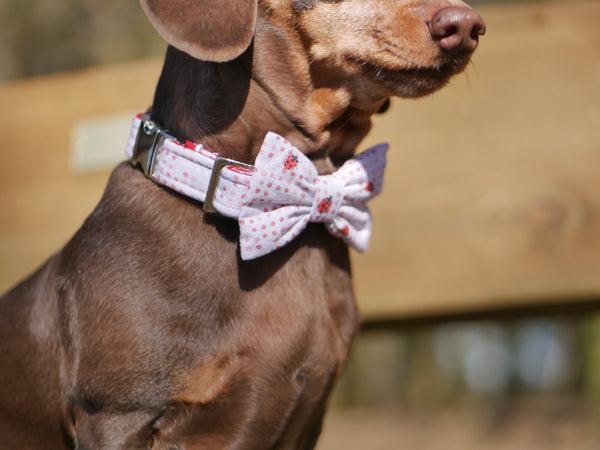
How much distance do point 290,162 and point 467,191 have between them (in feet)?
5.05

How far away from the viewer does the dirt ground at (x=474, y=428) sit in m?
3.49

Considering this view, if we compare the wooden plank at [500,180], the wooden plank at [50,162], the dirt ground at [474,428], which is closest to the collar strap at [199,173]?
the wooden plank at [500,180]

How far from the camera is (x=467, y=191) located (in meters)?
3.06

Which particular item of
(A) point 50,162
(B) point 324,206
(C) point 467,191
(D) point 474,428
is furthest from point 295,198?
(D) point 474,428

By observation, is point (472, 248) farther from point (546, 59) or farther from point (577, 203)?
point (546, 59)

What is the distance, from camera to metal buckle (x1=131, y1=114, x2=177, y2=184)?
1.76 m

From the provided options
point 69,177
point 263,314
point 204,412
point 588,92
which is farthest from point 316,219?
point 69,177

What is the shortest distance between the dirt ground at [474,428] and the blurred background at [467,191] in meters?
0.02

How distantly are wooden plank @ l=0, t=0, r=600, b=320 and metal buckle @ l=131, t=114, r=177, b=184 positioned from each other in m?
1.59

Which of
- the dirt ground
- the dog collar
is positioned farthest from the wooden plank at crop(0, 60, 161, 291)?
the dirt ground

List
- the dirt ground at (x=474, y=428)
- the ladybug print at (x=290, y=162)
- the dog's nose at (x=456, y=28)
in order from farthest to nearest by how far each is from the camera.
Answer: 1. the dirt ground at (x=474, y=428)
2. the ladybug print at (x=290, y=162)
3. the dog's nose at (x=456, y=28)

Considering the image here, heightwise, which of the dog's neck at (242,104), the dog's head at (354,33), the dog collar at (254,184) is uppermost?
the dog's head at (354,33)

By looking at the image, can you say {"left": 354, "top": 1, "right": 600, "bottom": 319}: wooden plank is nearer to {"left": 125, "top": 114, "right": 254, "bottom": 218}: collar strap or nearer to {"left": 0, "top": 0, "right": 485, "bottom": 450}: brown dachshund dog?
{"left": 0, "top": 0, "right": 485, "bottom": 450}: brown dachshund dog

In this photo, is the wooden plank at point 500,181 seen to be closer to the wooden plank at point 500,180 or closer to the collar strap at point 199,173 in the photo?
the wooden plank at point 500,180
